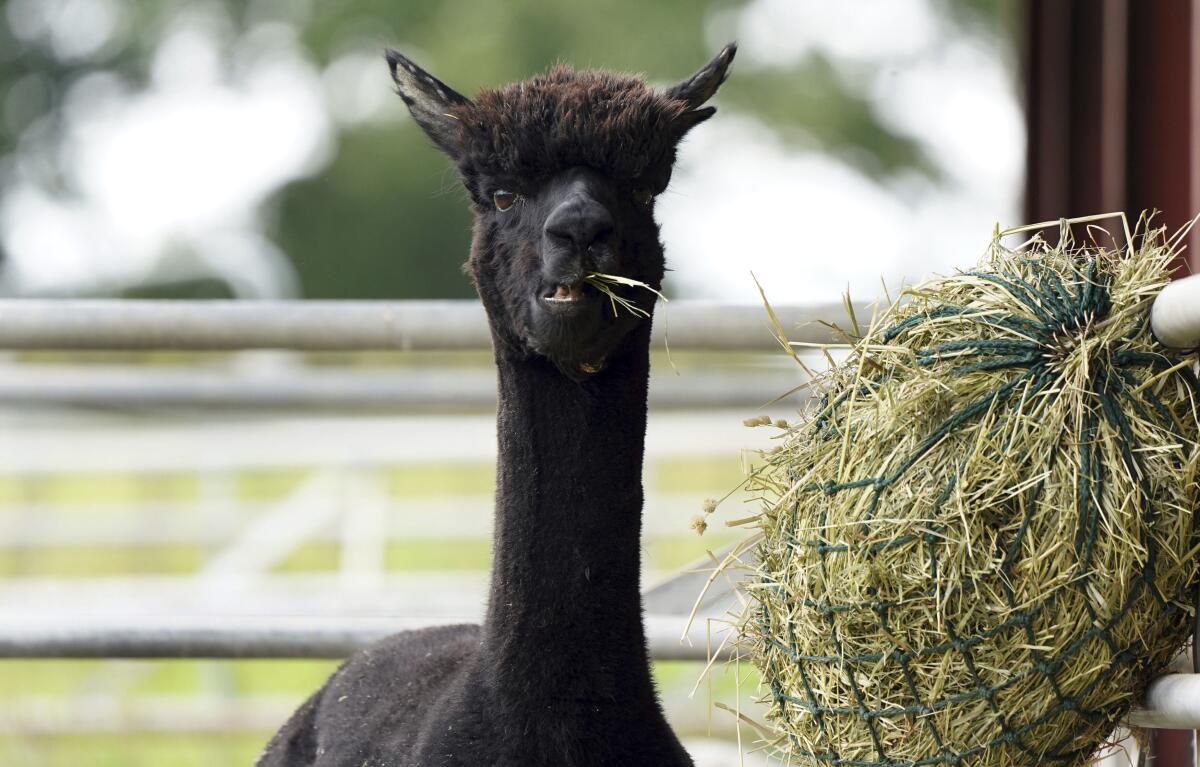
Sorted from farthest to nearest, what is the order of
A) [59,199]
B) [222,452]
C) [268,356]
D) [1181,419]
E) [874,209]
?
[59,199]
[874,209]
[222,452]
[268,356]
[1181,419]

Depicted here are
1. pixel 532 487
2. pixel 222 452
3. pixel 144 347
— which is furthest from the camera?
pixel 222 452

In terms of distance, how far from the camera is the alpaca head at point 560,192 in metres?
2.24

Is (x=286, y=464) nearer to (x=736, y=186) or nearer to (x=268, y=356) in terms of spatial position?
(x=268, y=356)

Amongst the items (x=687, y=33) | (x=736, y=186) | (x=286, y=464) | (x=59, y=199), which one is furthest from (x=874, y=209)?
(x=59, y=199)

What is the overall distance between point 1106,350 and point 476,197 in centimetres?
123

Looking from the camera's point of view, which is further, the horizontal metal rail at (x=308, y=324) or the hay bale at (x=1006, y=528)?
the horizontal metal rail at (x=308, y=324)

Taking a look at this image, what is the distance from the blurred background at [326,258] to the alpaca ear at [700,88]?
1.85 metres

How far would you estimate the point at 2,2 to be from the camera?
14266 millimetres

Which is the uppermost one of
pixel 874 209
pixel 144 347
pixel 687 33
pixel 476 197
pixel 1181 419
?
pixel 687 33

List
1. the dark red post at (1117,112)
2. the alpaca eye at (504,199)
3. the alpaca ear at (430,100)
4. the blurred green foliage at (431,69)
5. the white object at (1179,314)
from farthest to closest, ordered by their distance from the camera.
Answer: the blurred green foliage at (431,69)
the dark red post at (1117,112)
the alpaca ear at (430,100)
the alpaca eye at (504,199)
the white object at (1179,314)

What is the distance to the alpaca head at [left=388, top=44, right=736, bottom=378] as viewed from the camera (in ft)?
7.36

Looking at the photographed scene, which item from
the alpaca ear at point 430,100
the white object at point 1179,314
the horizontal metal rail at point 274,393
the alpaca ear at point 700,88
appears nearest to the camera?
the white object at point 1179,314

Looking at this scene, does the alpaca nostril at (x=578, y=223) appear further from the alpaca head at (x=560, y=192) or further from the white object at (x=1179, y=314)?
the white object at (x=1179, y=314)

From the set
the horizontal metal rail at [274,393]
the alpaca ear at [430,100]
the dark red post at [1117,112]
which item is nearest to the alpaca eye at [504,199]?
the alpaca ear at [430,100]
